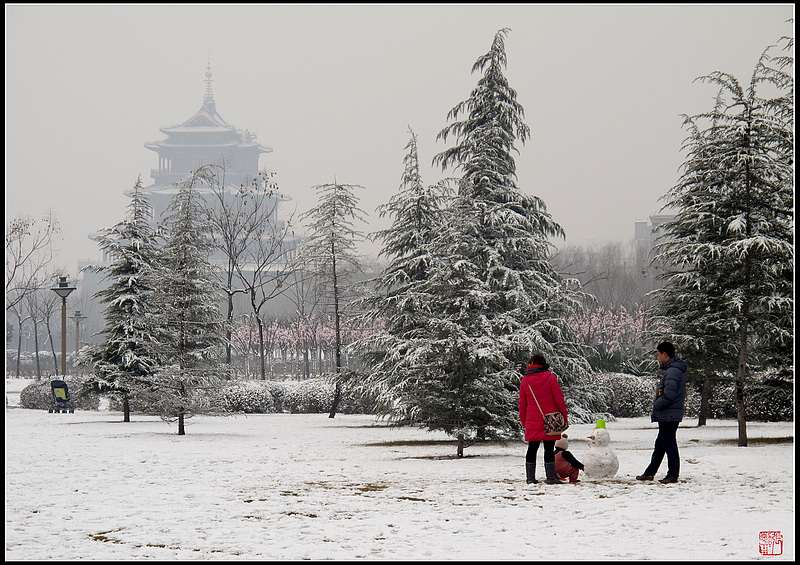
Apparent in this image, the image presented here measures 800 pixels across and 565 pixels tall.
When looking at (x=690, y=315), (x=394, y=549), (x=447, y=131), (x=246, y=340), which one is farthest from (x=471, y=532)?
(x=246, y=340)

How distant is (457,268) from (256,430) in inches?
338

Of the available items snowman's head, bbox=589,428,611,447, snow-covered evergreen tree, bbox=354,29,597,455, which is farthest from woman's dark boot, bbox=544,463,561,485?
snow-covered evergreen tree, bbox=354,29,597,455

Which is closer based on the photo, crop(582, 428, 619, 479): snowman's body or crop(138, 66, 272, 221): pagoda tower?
crop(582, 428, 619, 479): snowman's body

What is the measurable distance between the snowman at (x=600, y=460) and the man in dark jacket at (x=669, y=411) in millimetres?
368

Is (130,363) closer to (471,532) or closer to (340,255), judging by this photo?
(340,255)

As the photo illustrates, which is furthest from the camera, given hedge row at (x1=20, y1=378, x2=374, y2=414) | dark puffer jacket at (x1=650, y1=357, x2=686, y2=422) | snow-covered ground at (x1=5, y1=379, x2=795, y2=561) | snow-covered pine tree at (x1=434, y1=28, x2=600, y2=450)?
hedge row at (x1=20, y1=378, x2=374, y2=414)

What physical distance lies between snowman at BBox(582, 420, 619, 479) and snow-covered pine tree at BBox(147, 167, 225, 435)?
35.9ft

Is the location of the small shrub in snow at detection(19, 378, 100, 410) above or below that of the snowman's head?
below

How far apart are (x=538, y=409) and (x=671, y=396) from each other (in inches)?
65.9

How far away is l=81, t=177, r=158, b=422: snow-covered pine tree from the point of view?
23688mm

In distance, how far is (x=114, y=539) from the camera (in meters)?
7.54

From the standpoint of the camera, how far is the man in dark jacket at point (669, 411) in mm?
10531

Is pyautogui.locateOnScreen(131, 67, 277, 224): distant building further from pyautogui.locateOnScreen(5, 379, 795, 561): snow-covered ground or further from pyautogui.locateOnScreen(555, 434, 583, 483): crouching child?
pyautogui.locateOnScreen(555, 434, 583, 483): crouching child

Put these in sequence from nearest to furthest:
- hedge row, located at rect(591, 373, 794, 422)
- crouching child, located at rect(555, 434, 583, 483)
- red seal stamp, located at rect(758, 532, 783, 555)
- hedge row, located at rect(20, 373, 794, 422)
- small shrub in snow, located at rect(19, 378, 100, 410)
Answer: red seal stamp, located at rect(758, 532, 783, 555), crouching child, located at rect(555, 434, 583, 483), hedge row, located at rect(20, 373, 794, 422), hedge row, located at rect(591, 373, 794, 422), small shrub in snow, located at rect(19, 378, 100, 410)
